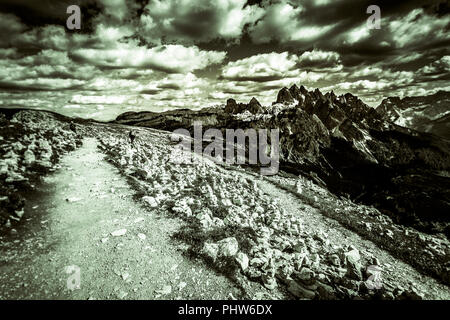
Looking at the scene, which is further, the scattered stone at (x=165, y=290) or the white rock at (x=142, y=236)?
the white rock at (x=142, y=236)

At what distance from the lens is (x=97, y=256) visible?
27.0 feet

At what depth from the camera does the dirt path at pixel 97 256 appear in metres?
6.96

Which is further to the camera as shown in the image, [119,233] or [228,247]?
[119,233]

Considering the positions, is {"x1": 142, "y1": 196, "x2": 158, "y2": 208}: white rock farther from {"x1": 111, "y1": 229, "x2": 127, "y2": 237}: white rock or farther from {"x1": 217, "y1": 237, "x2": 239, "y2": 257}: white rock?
{"x1": 217, "y1": 237, "x2": 239, "y2": 257}: white rock

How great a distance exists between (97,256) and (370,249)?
1272 centimetres

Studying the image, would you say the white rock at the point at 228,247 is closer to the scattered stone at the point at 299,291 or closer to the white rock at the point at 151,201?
the scattered stone at the point at 299,291

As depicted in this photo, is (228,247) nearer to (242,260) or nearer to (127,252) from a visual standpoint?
(242,260)

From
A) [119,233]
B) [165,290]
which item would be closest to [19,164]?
[119,233]

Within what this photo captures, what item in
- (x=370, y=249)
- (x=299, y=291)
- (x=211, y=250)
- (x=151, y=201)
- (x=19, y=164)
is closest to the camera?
(x=299, y=291)

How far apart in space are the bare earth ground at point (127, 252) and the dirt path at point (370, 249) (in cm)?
6

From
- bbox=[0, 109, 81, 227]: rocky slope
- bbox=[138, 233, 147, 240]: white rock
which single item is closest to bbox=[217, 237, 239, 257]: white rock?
bbox=[138, 233, 147, 240]: white rock

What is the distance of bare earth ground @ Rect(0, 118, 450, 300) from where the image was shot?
7105 millimetres

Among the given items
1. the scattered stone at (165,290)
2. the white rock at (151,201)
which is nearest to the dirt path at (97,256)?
the scattered stone at (165,290)
